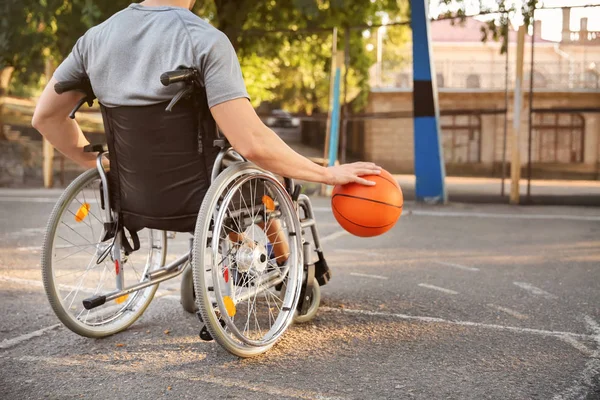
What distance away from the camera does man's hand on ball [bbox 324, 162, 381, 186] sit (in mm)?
3760

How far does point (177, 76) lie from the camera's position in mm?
3281

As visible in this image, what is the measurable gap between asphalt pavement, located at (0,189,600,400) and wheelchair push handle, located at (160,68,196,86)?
1245mm

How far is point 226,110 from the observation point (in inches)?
134

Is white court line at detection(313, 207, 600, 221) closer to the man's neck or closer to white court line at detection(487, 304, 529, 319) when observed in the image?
white court line at detection(487, 304, 529, 319)

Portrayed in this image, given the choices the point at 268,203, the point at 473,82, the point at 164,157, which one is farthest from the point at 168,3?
the point at 473,82

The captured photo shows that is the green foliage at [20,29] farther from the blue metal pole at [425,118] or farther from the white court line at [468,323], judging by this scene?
the white court line at [468,323]

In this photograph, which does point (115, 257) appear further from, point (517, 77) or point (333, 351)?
point (517, 77)

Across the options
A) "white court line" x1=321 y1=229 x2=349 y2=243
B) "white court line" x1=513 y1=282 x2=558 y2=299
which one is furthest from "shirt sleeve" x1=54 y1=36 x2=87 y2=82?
"white court line" x1=321 y1=229 x2=349 y2=243

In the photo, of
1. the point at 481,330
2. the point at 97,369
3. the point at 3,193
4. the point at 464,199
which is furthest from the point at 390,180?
the point at 3,193

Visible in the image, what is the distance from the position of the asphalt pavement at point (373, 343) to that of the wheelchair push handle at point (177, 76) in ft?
4.09

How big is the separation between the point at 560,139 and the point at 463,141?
406cm

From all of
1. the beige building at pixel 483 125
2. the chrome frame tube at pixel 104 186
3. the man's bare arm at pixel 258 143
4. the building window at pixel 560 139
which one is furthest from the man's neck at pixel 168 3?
the building window at pixel 560 139

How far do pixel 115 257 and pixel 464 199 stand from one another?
9616 millimetres

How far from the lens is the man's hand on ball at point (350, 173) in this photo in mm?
3760
